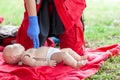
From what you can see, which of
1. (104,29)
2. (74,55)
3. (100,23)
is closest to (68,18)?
(74,55)

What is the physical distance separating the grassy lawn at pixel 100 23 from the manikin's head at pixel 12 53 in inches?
27.3

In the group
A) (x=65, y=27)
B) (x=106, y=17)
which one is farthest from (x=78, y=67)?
(x=106, y=17)

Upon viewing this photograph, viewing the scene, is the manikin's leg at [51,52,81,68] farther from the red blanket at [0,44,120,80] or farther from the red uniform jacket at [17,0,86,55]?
the red uniform jacket at [17,0,86,55]

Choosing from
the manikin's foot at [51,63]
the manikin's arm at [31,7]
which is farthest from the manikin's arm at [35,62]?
the manikin's arm at [31,7]

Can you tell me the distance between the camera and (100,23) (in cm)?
560

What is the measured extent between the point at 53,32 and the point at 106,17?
7.81 feet

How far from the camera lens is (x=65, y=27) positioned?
3.63 metres

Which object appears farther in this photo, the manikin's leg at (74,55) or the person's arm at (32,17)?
the manikin's leg at (74,55)

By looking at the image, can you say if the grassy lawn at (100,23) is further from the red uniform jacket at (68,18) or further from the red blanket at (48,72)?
the red uniform jacket at (68,18)

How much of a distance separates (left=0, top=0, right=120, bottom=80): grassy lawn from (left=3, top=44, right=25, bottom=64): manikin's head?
0.69 m

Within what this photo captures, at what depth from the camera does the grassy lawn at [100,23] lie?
3.50 metres

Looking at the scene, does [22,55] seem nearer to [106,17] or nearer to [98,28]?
[98,28]

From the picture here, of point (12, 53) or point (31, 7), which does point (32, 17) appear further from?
point (12, 53)

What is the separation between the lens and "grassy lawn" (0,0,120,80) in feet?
11.5
